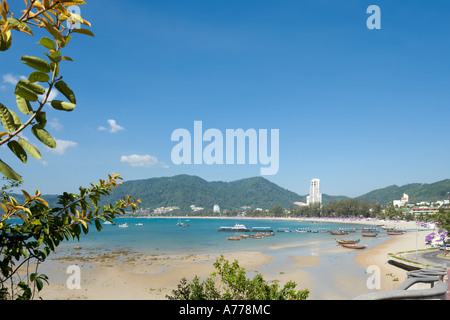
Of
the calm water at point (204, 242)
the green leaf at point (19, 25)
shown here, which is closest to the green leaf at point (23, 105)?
the green leaf at point (19, 25)

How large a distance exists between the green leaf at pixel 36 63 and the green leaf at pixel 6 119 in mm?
189

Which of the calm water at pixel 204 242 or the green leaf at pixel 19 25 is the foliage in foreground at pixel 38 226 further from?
the calm water at pixel 204 242

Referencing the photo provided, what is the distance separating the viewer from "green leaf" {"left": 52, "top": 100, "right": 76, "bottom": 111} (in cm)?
116

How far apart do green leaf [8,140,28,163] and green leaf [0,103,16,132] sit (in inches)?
2.6

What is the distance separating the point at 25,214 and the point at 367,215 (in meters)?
131

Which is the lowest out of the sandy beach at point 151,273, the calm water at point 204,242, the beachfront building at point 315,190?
the calm water at point 204,242

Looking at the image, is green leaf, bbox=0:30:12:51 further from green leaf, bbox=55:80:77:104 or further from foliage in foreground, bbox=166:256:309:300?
foliage in foreground, bbox=166:256:309:300

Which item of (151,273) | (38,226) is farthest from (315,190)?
(38,226)

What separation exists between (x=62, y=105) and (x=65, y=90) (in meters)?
0.06

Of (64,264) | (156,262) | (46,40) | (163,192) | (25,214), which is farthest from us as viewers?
(163,192)

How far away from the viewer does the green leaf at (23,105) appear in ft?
3.72

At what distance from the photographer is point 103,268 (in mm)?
26719

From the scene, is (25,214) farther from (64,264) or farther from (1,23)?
(64,264)
